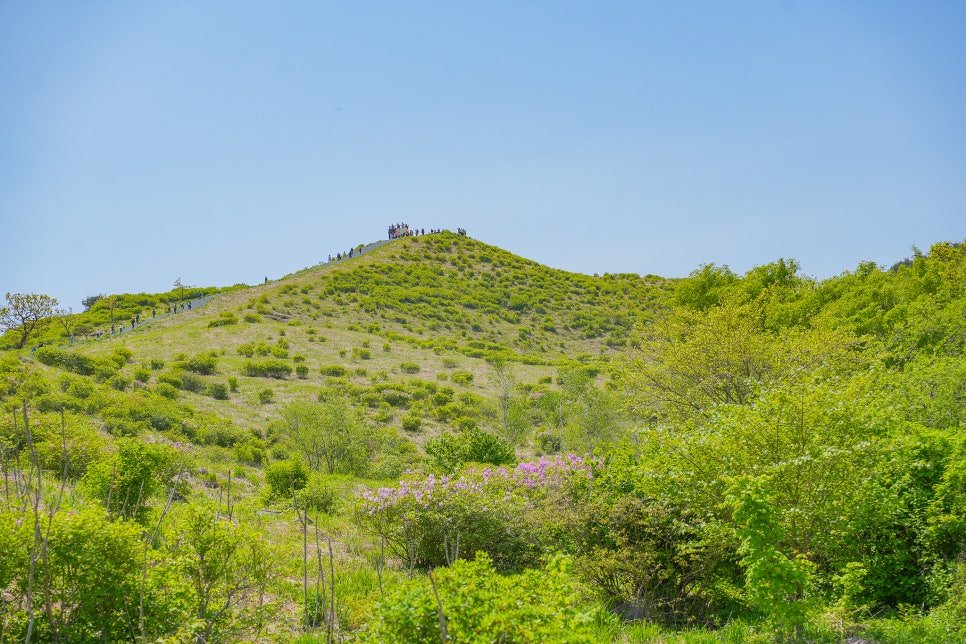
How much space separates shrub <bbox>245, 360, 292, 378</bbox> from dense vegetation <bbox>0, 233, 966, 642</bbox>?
7629mm

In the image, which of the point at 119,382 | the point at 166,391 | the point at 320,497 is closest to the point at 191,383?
the point at 166,391

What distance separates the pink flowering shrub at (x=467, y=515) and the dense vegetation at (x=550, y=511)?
0.05 metres

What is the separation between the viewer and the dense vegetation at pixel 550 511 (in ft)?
15.9

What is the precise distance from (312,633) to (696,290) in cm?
3080

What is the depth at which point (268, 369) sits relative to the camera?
35.2 metres

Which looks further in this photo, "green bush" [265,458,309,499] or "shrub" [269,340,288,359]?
"shrub" [269,340,288,359]

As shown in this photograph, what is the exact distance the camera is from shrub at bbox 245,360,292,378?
1359 inches

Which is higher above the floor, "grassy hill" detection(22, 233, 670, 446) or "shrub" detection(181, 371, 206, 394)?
"grassy hill" detection(22, 233, 670, 446)

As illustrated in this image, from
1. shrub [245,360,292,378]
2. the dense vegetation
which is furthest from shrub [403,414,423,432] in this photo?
shrub [245,360,292,378]

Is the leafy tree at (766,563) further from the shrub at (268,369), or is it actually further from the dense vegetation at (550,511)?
the shrub at (268,369)

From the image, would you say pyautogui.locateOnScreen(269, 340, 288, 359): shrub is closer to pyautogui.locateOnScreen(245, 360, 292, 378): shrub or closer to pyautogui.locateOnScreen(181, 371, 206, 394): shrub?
pyautogui.locateOnScreen(245, 360, 292, 378): shrub

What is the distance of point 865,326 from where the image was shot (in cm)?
2458

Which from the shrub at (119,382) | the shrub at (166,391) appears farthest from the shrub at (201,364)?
the shrub at (119,382)

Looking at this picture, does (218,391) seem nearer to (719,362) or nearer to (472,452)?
→ (472,452)
